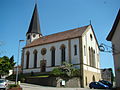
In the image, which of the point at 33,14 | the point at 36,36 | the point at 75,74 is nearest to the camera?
the point at 75,74

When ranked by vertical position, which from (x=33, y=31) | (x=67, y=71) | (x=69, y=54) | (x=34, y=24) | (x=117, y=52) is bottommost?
(x=67, y=71)

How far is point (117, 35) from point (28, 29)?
126 feet

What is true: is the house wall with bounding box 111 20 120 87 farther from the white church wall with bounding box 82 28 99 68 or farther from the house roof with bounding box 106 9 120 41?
the white church wall with bounding box 82 28 99 68

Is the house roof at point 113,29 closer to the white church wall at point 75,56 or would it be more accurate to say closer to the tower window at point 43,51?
the white church wall at point 75,56

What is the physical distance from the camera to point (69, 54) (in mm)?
35469

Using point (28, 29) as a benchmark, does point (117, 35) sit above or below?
below

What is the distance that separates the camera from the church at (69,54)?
112 feet

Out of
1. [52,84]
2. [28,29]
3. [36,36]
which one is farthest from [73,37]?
[28,29]

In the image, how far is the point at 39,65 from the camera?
40.8 metres

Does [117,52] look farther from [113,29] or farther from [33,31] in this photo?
[33,31]

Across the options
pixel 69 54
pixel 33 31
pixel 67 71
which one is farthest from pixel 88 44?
pixel 33 31

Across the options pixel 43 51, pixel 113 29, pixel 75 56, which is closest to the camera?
pixel 113 29

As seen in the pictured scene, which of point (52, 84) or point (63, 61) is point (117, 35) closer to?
point (52, 84)

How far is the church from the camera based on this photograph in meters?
34.1
